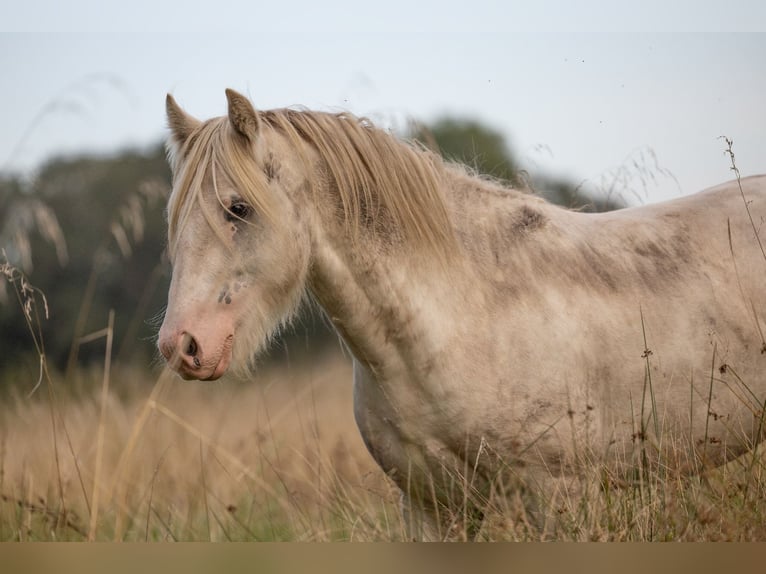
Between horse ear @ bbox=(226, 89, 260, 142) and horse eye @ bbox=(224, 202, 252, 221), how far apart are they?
284 mm

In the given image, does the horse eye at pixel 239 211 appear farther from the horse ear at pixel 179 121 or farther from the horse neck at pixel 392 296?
the horse ear at pixel 179 121

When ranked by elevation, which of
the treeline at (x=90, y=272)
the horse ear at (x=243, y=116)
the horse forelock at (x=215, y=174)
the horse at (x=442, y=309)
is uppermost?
the horse ear at (x=243, y=116)

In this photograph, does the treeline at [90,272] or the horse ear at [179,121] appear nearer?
the horse ear at [179,121]

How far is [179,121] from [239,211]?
2.21ft

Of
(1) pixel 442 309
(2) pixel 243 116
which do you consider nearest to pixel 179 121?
(2) pixel 243 116

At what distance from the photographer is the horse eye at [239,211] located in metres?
3.48

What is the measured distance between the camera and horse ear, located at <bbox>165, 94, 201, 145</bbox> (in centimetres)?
384

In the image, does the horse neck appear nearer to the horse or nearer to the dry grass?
the horse

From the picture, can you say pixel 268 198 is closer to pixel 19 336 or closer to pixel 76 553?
A: pixel 76 553

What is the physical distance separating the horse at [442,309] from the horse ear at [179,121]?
0.01m

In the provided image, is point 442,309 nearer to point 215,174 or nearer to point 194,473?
point 215,174

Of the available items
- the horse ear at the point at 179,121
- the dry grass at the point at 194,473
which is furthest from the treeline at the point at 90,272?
the horse ear at the point at 179,121

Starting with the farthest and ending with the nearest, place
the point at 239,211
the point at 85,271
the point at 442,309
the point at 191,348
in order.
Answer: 1. the point at 85,271
2. the point at 442,309
3. the point at 239,211
4. the point at 191,348

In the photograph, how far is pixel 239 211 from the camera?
3.49m
